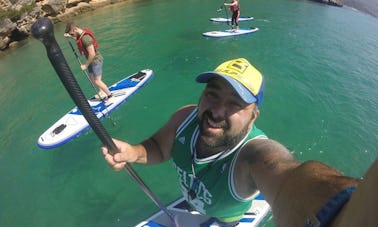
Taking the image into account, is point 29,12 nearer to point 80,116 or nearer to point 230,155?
point 80,116

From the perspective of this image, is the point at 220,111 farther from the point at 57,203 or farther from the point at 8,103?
the point at 8,103

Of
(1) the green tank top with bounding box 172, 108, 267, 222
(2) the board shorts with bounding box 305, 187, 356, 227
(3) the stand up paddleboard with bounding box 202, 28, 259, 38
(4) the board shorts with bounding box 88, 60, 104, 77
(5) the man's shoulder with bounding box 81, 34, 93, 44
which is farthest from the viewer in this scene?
(3) the stand up paddleboard with bounding box 202, 28, 259, 38

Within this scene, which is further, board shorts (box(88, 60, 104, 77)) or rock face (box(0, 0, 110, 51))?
rock face (box(0, 0, 110, 51))

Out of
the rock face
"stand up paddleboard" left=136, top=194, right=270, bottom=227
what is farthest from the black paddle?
the rock face

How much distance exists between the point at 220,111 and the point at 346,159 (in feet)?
22.0

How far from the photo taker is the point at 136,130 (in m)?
9.25

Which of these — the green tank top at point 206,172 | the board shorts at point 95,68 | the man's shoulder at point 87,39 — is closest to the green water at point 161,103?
the board shorts at point 95,68

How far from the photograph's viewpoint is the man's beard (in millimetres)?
2801

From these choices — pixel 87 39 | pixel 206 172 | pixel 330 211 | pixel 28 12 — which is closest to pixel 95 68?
pixel 87 39

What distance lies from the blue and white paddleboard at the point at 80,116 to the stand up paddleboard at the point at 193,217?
13.0 ft

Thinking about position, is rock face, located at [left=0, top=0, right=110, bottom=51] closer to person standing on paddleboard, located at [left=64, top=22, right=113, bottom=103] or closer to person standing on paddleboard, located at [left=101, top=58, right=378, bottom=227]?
person standing on paddleboard, located at [left=64, top=22, right=113, bottom=103]

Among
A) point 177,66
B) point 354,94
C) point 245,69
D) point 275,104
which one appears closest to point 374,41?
point 354,94

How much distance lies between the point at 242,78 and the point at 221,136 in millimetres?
631

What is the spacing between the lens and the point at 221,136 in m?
2.84
